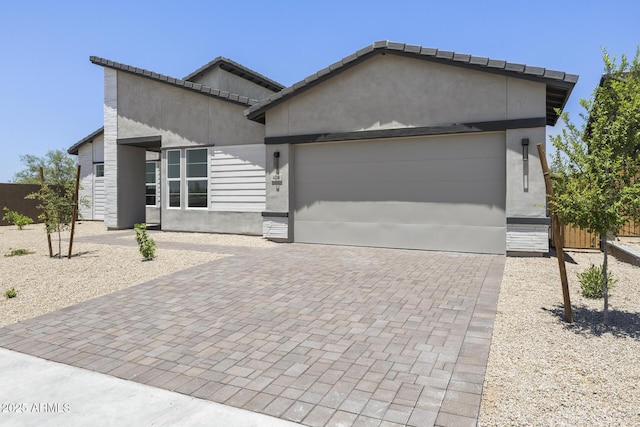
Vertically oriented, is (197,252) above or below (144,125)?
below

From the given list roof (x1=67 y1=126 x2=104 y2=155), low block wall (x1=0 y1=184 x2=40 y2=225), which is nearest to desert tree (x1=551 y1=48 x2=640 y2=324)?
roof (x1=67 y1=126 x2=104 y2=155)

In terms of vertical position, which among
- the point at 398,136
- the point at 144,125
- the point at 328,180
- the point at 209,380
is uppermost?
the point at 144,125

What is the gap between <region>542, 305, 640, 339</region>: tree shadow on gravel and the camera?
16.5 feet

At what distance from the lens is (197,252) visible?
1128 centimetres

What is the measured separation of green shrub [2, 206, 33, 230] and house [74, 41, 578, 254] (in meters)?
9.64

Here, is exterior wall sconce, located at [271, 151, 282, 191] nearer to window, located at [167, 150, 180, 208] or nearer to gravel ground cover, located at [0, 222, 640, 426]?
gravel ground cover, located at [0, 222, 640, 426]

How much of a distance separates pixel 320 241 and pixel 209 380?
915 cm

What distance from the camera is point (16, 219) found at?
20.2 m

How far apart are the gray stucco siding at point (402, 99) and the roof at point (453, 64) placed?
211 millimetres

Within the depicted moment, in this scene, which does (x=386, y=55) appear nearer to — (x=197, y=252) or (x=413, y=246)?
(x=413, y=246)

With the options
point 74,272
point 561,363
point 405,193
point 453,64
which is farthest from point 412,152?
point 74,272

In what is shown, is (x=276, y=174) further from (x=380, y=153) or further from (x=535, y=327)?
(x=535, y=327)

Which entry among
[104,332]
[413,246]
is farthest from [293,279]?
[413,246]

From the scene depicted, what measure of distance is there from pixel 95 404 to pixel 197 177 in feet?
43.0
